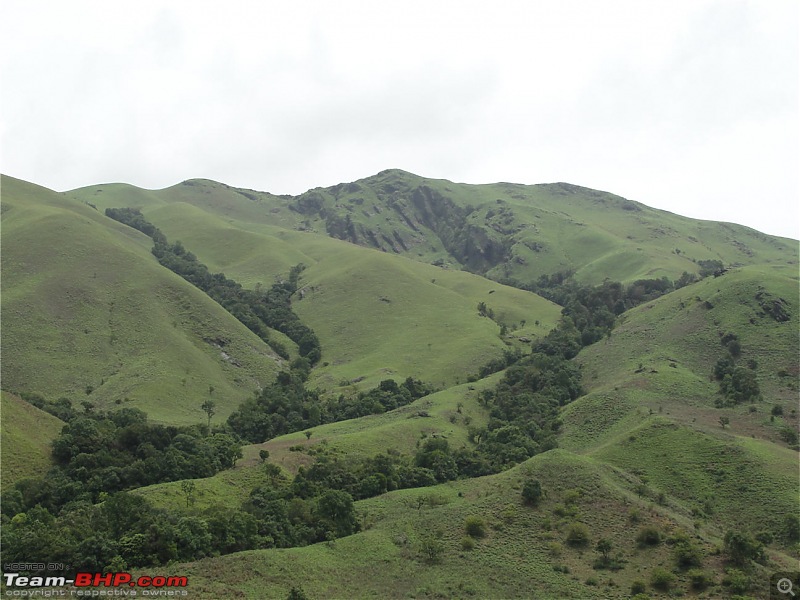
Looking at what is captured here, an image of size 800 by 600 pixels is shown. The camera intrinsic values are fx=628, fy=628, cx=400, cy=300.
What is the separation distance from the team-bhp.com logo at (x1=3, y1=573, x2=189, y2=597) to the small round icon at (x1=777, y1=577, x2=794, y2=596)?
65443mm

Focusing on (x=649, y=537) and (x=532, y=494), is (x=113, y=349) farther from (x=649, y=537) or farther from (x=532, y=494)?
(x=649, y=537)

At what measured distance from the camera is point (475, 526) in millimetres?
87125

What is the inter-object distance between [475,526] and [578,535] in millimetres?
13778

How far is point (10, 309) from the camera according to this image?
171375 millimetres

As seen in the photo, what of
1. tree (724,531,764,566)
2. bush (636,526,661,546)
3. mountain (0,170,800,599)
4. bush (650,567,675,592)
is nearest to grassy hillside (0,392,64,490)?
mountain (0,170,800,599)

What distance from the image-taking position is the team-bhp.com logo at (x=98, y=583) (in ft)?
196

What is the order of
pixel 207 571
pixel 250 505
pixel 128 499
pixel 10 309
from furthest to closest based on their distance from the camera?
pixel 10 309, pixel 250 505, pixel 128 499, pixel 207 571

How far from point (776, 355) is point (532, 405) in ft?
203

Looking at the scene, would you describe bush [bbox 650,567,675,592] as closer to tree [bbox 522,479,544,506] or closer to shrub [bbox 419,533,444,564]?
tree [bbox 522,479,544,506]

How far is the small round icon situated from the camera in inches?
2785

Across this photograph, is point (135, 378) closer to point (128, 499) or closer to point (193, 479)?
point (193, 479)

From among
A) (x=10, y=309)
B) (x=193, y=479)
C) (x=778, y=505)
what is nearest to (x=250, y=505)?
(x=193, y=479)

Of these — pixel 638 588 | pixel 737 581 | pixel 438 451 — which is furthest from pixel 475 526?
pixel 438 451

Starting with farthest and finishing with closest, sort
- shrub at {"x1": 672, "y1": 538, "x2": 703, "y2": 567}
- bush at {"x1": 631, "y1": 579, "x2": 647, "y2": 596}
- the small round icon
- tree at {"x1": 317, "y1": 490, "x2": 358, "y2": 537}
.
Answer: tree at {"x1": 317, "y1": 490, "x2": 358, "y2": 537}
shrub at {"x1": 672, "y1": 538, "x2": 703, "y2": 567}
bush at {"x1": 631, "y1": 579, "x2": 647, "y2": 596}
the small round icon
